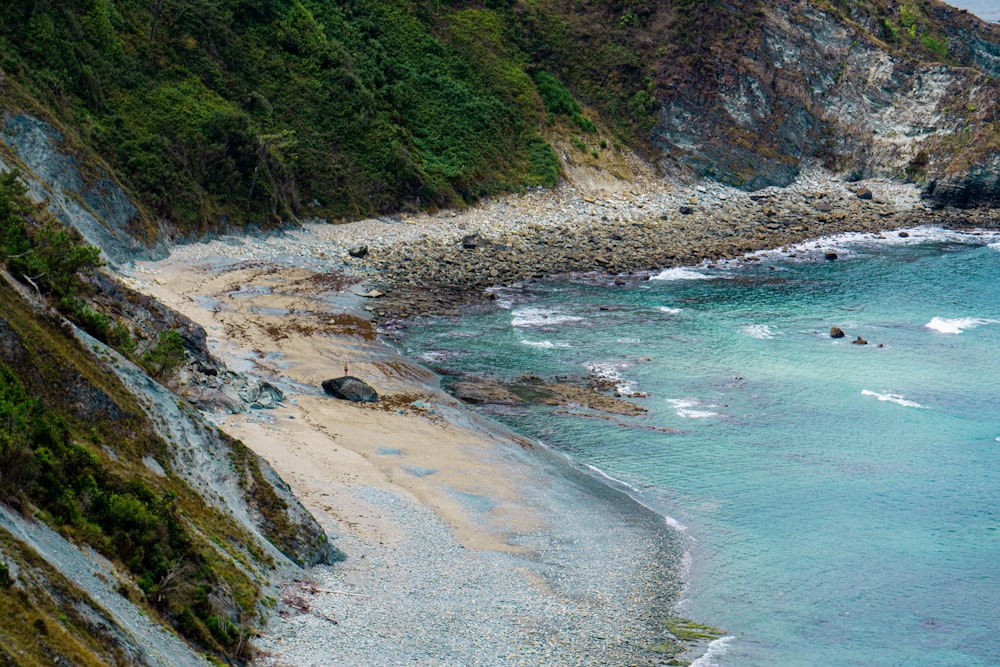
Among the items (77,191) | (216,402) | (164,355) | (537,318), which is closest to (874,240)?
(537,318)

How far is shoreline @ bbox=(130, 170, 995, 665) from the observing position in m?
23.6

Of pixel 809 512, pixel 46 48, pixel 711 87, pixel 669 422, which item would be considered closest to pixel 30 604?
pixel 809 512

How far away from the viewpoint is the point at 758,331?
55.1 metres

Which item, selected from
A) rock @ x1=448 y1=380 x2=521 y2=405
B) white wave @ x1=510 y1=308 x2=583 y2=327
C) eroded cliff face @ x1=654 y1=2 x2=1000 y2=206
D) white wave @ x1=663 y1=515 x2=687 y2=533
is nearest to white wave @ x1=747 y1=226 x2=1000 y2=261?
eroded cliff face @ x1=654 y1=2 x2=1000 y2=206

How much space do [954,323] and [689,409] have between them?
77.5 ft

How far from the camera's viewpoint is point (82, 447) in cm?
2020

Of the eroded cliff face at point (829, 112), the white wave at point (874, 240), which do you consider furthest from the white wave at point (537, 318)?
the eroded cliff face at point (829, 112)

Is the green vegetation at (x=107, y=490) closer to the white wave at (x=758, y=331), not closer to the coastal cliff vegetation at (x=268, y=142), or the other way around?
the coastal cliff vegetation at (x=268, y=142)

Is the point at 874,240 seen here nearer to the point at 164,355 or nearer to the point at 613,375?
the point at 613,375

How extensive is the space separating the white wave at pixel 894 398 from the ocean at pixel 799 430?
163 millimetres

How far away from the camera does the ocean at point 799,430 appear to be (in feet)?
92.3

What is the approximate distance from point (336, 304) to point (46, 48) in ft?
73.3

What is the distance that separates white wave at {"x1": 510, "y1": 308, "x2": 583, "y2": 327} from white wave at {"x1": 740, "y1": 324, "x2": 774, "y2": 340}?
31.0 feet

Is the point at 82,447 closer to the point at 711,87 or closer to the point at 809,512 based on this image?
the point at 809,512
